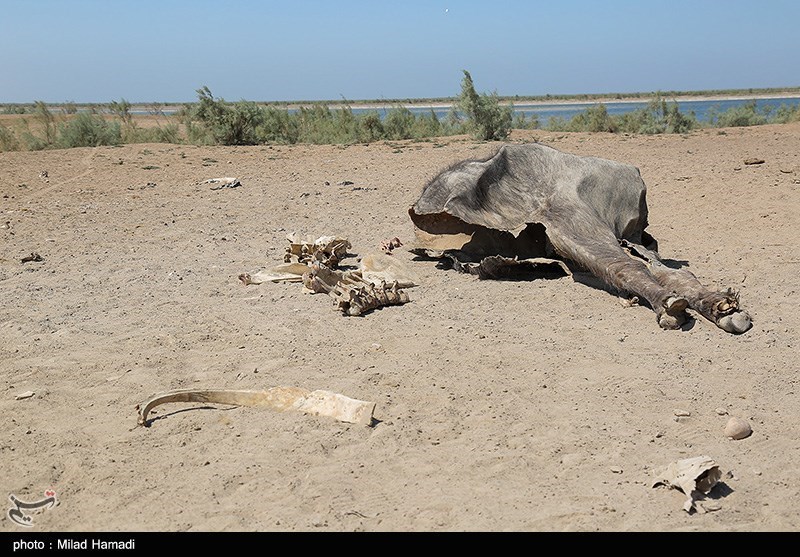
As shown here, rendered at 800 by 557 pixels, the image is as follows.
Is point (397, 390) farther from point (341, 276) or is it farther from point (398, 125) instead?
point (398, 125)

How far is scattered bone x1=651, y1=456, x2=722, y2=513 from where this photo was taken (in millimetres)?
2820

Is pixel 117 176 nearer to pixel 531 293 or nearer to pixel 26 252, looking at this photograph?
pixel 26 252

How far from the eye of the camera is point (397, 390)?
3.99m

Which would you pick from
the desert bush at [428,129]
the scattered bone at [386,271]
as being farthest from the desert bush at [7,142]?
the scattered bone at [386,271]

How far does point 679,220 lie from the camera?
7660 mm

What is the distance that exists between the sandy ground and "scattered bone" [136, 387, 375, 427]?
0.18 ft

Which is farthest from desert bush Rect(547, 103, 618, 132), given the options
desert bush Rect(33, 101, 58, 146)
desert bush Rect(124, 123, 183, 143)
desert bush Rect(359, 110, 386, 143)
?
desert bush Rect(33, 101, 58, 146)

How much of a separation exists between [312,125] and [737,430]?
55.7 ft

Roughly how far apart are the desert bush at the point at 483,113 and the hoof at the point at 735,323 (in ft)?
41.1

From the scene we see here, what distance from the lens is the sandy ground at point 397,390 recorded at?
9.61ft

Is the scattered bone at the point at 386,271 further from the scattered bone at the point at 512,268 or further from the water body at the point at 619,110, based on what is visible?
the water body at the point at 619,110

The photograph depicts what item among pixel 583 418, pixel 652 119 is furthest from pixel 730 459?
pixel 652 119

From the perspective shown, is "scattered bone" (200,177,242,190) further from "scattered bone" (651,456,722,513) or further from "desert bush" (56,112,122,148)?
"scattered bone" (651,456,722,513)

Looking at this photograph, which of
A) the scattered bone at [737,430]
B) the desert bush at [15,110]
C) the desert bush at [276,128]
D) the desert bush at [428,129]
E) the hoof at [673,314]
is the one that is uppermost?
the desert bush at [15,110]
